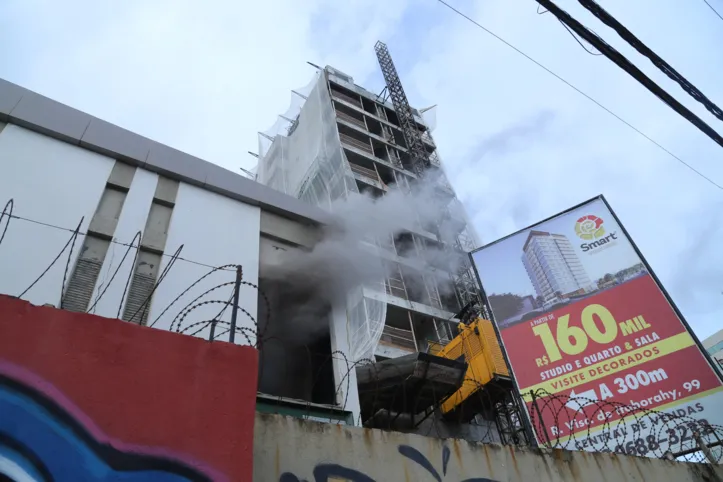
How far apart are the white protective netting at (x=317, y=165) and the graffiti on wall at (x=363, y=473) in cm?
986

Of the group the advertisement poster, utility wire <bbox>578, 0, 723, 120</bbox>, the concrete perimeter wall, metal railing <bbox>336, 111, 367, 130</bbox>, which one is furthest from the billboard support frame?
metal railing <bbox>336, 111, 367, 130</bbox>

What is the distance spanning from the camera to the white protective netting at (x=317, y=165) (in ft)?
53.3

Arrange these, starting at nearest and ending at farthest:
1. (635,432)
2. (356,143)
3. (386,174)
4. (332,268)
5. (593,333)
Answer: (635,432) < (593,333) < (332,268) < (386,174) < (356,143)

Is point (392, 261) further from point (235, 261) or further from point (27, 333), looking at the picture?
point (27, 333)

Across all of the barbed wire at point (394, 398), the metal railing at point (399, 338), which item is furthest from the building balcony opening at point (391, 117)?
the barbed wire at point (394, 398)

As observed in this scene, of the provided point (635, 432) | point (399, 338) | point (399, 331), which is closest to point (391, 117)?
point (399, 331)

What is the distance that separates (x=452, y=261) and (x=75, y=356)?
22751 mm

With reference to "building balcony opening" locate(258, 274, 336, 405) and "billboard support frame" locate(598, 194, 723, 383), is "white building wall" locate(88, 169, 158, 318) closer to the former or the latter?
"building balcony opening" locate(258, 274, 336, 405)

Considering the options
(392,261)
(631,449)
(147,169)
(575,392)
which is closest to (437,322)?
(392,261)

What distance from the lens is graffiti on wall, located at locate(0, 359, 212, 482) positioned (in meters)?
3.11

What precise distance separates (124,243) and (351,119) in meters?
21.7

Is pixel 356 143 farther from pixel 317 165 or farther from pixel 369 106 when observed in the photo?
pixel 317 165

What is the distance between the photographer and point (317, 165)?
23.5m

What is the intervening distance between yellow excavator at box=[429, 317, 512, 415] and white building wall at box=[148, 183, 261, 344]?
781cm
